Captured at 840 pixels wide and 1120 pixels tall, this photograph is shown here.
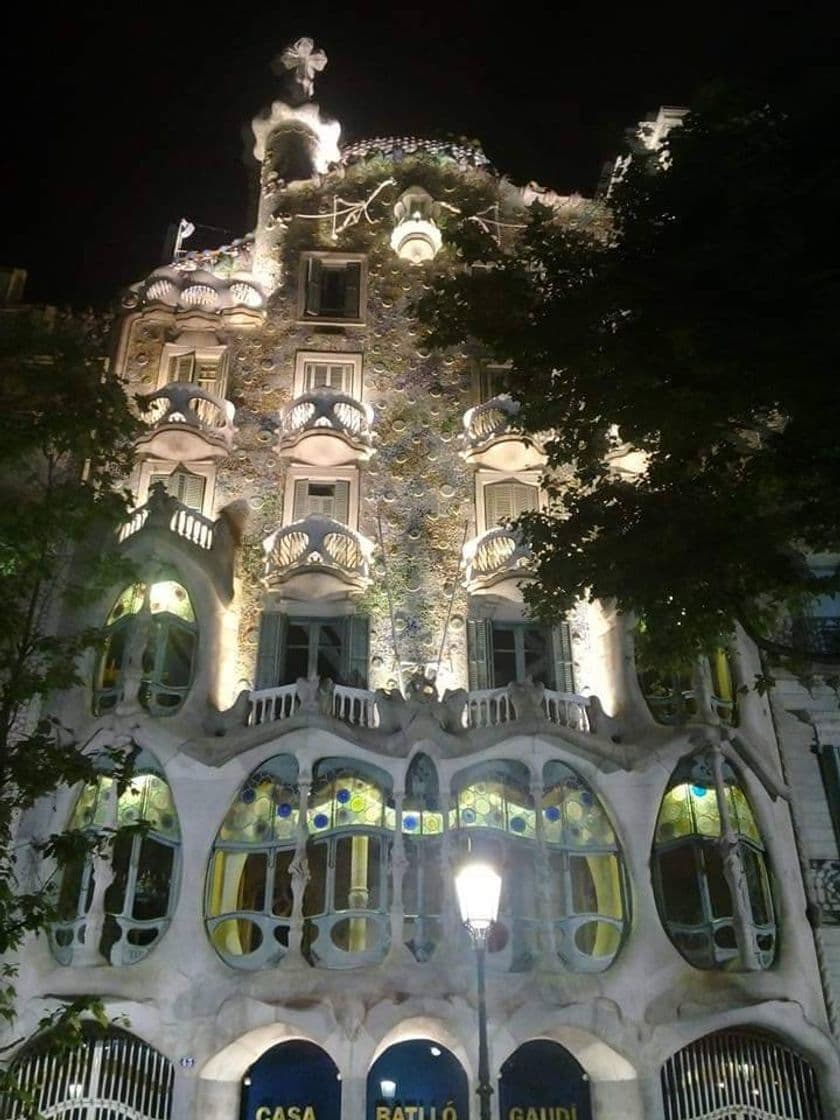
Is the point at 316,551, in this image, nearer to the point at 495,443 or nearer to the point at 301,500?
the point at 301,500

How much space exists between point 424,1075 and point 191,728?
7.35m

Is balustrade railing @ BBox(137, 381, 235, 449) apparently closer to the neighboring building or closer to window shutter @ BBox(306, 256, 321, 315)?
the neighboring building

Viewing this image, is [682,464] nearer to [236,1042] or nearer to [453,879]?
[453,879]

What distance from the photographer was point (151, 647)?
19.4 m

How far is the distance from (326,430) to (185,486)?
352 centimetres

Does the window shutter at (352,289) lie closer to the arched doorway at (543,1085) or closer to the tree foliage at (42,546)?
the tree foliage at (42,546)

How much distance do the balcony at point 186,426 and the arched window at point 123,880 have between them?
25.6 feet

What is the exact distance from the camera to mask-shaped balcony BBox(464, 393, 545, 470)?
2294 cm

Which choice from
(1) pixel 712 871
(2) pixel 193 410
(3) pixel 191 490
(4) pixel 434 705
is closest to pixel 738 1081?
(1) pixel 712 871

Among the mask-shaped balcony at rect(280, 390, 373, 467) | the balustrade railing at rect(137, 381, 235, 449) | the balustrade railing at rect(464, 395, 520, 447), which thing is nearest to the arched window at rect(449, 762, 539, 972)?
the balustrade railing at rect(464, 395, 520, 447)

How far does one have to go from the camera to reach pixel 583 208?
27.7 metres

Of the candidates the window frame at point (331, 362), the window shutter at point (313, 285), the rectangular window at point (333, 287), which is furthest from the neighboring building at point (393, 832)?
the window shutter at point (313, 285)

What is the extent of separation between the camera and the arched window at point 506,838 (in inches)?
672

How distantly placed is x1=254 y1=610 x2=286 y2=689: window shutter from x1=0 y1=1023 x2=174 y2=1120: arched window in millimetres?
6791
